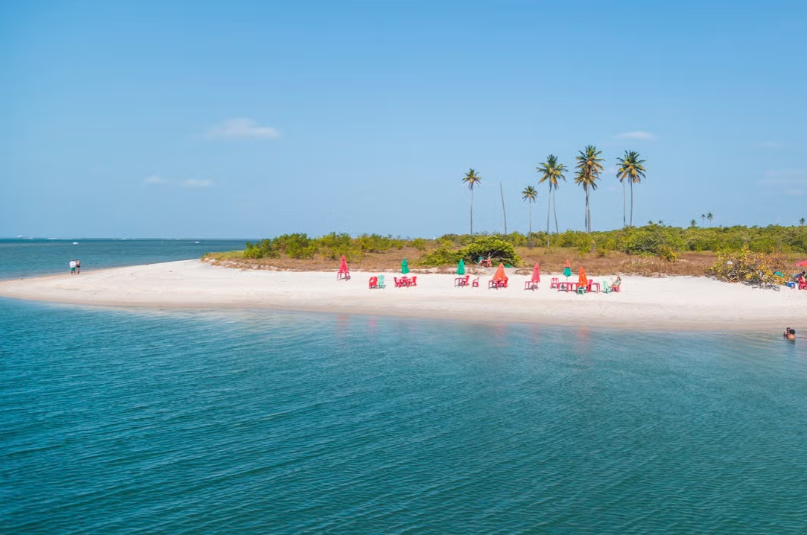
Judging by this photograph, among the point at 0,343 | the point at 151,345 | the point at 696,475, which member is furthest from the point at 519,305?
the point at 0,343

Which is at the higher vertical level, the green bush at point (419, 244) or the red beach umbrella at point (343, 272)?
the green bush at point (419, 244)

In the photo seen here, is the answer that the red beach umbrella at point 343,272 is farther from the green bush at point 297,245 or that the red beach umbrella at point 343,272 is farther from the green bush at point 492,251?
the green bush at point 297,245

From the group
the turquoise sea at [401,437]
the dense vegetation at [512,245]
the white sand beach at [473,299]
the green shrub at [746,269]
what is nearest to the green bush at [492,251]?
the dense vegetation at [512,245]

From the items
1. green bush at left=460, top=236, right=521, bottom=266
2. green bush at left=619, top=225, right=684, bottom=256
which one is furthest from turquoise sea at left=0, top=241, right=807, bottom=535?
green bush at left=619, top=225, right=684, bottom=256

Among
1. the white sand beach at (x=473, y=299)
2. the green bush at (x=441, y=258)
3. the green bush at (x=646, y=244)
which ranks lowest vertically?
the white sand beach at (x=473, y=299)

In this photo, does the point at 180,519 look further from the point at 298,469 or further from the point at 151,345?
the point at 151,345

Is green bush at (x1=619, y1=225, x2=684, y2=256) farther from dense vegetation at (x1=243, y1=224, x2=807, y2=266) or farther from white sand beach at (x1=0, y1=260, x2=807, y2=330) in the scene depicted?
white sand beach at (x1=0, y1=260, x2=807, y2=330)
